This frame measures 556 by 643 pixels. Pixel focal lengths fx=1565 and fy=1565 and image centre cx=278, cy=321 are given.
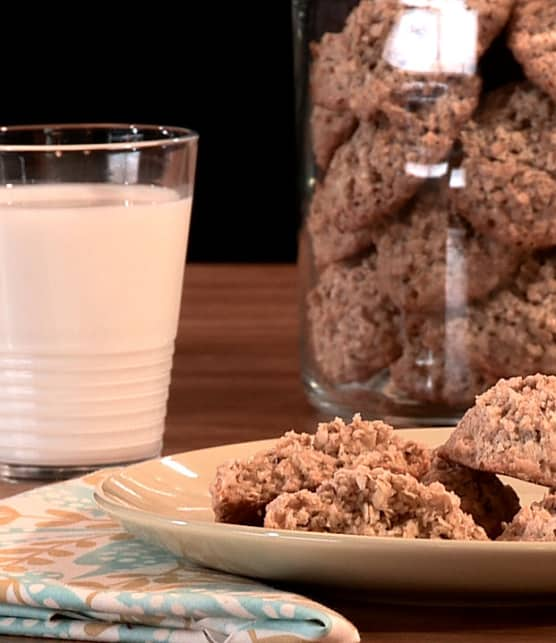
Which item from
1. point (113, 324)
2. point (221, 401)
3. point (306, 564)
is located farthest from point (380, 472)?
point (221, 401)

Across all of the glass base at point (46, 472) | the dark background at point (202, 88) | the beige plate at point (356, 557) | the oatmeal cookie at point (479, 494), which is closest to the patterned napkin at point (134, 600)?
the beige plate at point (356, 557)

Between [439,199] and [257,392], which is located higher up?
[439,199]

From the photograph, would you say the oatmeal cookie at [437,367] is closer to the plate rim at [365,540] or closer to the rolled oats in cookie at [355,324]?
the rolled oats in cookie at [355,324]

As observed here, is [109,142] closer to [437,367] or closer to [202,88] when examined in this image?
[437,367]

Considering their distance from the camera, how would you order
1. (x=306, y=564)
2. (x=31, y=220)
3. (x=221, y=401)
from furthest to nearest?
(x=221, y=401)
(x=31, y=220)
(x=306, y=564)

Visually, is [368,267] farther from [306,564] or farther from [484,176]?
[306,564]

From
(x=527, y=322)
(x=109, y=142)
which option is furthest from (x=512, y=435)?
(x=109, y=142)
